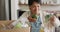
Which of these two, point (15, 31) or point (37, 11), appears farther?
point (37, 11)

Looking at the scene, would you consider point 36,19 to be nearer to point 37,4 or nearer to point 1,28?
point 37,4

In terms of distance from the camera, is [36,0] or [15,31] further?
[36,0]

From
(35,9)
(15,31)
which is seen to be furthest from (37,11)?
(15,31)

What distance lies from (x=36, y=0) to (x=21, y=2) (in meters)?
0.13

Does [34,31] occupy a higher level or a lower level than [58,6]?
lower

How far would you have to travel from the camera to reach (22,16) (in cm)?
108

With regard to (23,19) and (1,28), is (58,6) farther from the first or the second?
(1,28)

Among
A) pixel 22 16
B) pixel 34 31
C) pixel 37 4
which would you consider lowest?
pixel 34 31

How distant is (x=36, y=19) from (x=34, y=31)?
0.11m

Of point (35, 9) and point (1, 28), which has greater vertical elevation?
point (35, 9)

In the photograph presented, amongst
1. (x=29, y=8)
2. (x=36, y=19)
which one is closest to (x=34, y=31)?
(x=36, y=19)

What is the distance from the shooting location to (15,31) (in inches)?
36.7

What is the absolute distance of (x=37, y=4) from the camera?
1.08 metres

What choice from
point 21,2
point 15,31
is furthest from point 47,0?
point 15,31
